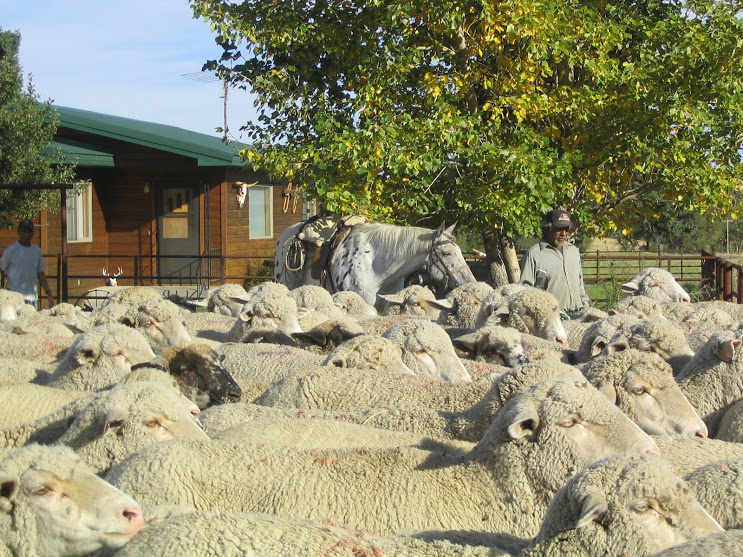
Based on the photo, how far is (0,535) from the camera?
2980 mm

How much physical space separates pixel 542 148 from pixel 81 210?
11.7 meters

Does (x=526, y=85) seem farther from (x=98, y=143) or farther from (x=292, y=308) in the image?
(x=98, y=143)

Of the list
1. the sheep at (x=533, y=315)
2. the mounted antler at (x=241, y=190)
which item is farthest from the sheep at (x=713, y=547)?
the mounted antler at (x=241, y=190)

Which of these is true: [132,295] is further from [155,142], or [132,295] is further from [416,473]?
[155,142]

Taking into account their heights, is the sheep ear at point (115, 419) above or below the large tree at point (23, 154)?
below

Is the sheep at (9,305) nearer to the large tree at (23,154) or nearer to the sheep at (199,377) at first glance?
the sheep at (199,377)

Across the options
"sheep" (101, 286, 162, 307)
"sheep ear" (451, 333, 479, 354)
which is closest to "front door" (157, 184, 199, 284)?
"sheep" (101, 286, 162, 307)

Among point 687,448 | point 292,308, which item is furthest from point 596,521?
point 292,308

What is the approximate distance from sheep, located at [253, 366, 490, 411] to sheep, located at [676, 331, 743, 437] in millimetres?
1210

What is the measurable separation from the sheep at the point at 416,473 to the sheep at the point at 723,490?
0.28m

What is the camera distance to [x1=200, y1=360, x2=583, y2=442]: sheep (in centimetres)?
436

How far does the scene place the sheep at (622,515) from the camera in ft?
9.22

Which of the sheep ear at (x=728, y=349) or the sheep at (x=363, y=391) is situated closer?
the sheep at (x=363, y=391)

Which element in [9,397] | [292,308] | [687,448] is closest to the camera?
[687,448]
